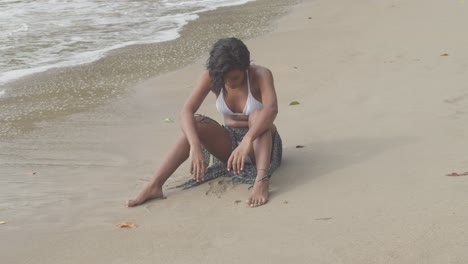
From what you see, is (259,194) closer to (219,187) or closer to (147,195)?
(219,187)

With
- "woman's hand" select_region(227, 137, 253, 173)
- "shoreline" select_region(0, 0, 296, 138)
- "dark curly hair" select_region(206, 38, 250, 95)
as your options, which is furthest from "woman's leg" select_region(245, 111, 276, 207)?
"shoreline" select_region(0, 0, 296, 138)

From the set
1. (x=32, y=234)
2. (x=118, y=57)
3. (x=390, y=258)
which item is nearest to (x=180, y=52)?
(x=118, y=57)

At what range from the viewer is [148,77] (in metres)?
8.03

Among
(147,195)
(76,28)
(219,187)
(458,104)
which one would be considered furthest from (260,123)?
(76,28)

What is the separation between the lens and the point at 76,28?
11680 millimetres

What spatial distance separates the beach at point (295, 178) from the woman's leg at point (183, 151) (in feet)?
0.25

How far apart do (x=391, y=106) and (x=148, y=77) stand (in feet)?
11.4

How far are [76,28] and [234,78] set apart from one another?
8392 millimetres

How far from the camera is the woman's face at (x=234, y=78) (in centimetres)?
381

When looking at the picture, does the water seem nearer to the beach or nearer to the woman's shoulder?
the beach

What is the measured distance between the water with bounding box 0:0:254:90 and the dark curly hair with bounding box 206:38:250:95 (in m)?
4.27

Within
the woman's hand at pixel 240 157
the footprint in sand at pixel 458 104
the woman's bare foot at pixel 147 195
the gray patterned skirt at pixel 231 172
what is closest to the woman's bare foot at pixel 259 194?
the woman's hand at pixel 240 157

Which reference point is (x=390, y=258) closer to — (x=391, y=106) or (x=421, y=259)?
(x=421, y=259)

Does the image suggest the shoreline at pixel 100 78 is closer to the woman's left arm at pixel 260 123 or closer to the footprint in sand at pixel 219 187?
the footprint in sand at pixel 219 187
